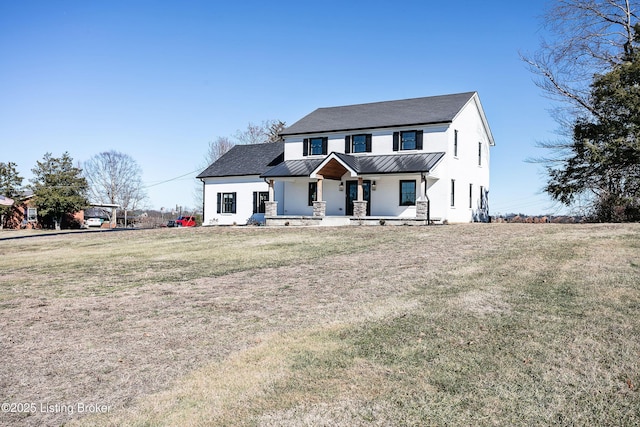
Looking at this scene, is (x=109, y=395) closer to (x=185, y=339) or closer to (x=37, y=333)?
(x=185, y=339)

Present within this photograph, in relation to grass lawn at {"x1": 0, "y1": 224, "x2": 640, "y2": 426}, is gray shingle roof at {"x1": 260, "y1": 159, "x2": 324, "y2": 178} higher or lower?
higher

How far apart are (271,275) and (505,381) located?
7.25m

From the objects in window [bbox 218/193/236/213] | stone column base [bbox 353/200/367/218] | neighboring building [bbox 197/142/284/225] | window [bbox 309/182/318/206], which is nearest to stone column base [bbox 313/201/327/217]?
stone column base [bbox 353/200/367/218]

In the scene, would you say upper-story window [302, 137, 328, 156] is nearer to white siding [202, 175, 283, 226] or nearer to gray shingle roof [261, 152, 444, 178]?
gray shingle roof [261, 152, 444, 178]

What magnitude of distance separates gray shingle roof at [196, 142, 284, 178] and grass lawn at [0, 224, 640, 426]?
67.9 ft

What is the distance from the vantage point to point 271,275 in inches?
464

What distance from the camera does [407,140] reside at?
2777cm

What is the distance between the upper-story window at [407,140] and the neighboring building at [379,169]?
6cm

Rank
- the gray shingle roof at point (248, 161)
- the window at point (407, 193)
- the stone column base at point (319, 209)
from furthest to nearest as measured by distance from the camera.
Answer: the gray shingle roof at point (248, 161) < the stone column base at point (319, 209) < the window at point (407, 193)

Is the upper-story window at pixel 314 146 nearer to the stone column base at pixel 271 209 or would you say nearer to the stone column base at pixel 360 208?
the stone column base at pixel 271 209

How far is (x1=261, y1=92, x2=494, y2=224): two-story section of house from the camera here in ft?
87.1

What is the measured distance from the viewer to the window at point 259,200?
3256 centimetres

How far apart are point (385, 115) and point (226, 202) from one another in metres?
12.8

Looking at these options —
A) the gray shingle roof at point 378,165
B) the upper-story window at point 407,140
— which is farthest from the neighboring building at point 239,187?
the upper-story window at point 407,140
